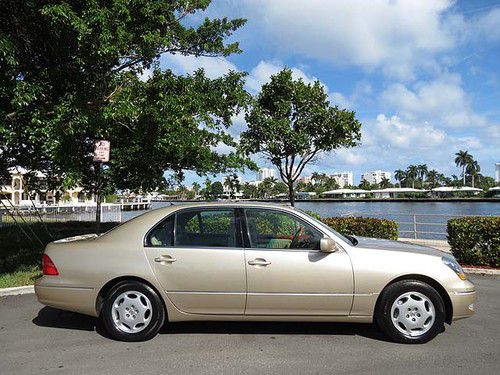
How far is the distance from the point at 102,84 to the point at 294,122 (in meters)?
9.63

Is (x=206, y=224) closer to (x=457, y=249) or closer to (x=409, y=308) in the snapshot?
(x=409, y=308)

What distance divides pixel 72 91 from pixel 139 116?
1477 mm

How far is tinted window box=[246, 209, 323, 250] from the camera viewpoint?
15.8ft

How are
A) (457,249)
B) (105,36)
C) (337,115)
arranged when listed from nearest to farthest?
1. (105,36)
2. (457,249)
3. (337,115)

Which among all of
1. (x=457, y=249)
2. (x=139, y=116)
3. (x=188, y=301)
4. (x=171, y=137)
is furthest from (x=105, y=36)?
(x=457, y=249)

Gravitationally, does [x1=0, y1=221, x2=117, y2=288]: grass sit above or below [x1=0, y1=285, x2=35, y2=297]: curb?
above

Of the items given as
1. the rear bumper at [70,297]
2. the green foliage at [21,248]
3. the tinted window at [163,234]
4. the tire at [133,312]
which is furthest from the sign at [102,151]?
the tire at [133,312]

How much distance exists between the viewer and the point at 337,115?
16844 millimetres

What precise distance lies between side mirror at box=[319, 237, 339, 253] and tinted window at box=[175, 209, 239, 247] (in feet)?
3.04

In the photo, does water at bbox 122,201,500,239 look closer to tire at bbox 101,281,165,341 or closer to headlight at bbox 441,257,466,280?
tire at bbox 101,281,165,341

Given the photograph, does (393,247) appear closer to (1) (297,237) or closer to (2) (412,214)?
(1) (297,237)

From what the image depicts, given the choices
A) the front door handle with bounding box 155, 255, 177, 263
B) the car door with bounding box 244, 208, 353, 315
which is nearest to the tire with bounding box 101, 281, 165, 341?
the front door handle with bounding box 155, 255, 177, 263

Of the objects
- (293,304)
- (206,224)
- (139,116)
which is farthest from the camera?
(139,116)

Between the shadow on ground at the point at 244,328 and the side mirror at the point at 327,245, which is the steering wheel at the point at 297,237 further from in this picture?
the shadow on ground at the point at 244,328
